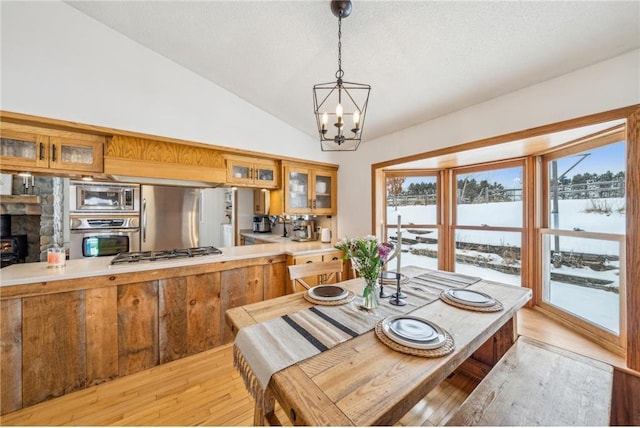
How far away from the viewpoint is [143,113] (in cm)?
218

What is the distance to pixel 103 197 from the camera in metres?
2.59

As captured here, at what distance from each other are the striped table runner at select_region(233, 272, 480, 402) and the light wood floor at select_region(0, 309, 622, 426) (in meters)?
0.78

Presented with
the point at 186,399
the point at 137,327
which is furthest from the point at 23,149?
the point at 186,399

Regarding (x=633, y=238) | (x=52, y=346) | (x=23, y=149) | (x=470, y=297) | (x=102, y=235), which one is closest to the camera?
(x=633, y=238)

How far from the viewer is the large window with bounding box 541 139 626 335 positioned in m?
1.70

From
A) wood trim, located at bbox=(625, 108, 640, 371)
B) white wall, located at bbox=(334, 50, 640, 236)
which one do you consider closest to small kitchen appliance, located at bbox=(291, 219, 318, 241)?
white wall, located at bbox=(334, 50, 640, 236)

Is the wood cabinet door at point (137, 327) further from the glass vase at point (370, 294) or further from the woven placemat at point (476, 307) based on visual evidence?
the woven placemat at point (476, 307)

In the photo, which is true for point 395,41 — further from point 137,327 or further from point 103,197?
point 103,197

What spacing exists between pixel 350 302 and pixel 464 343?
64 cm

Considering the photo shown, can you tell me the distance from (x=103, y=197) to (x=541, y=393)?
12.8 ft

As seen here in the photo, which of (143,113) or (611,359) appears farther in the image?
(143,113)

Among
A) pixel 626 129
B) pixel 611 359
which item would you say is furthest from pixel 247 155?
pixel 611 359

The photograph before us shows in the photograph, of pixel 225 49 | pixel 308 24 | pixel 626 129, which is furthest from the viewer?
pixel 225 49

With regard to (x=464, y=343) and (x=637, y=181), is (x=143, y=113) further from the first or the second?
(x=637, y=181)
